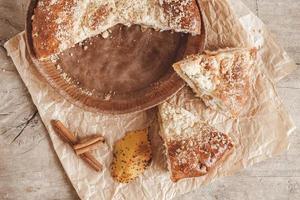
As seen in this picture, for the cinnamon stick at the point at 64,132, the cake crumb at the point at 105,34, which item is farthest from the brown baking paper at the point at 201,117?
the cake crumb at the point at 105,34

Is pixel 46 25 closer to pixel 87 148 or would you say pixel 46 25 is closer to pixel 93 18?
pixel 93 18

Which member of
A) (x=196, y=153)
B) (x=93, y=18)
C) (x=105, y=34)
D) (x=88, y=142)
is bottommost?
(x=196, y=153)

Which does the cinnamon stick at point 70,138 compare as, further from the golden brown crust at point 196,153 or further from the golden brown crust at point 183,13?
the golden brown crust at point 183,13

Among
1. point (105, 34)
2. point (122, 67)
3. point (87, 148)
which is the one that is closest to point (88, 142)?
point (87, 148)

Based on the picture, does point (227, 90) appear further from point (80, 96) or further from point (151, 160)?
point (80, 96)

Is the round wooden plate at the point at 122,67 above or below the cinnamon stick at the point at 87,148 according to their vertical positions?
above

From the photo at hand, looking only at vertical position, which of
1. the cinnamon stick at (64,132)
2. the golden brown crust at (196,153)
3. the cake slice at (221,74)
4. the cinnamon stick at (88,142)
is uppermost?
the cake slice at (221,74)
